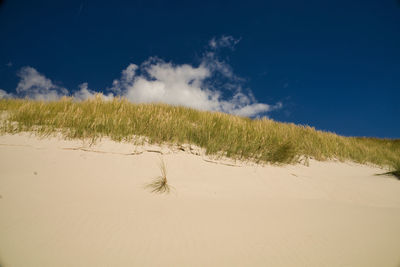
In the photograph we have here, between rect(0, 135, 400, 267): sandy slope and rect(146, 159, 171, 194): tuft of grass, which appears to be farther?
rect(146, 159, 171, 194): tuft of grass

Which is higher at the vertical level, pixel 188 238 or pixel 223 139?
pixel 223 139

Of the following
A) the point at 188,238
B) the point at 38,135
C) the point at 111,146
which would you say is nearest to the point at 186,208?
the point at 188,238

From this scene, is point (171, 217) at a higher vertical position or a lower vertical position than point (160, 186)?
lower

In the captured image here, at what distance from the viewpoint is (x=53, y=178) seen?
2035 millimetres

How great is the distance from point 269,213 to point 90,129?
3.10m

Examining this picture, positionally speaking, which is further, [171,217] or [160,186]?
[160,186]

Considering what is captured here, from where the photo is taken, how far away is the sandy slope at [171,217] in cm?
115

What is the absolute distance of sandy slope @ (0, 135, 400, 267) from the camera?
115 cm

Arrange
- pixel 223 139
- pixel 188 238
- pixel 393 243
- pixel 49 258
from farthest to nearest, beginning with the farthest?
pixel 223 139 < pixel 393 243 < pixel 188 238 < pixel 49 258

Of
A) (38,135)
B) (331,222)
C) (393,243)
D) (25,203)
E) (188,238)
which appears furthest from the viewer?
(38,135)

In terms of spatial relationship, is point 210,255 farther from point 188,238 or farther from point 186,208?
point 186,208

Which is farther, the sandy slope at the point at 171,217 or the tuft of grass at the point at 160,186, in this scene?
the tuft of grass at the point at 160,186

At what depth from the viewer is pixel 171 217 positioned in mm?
Answer: 1544

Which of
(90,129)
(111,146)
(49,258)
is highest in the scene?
(90,129)
